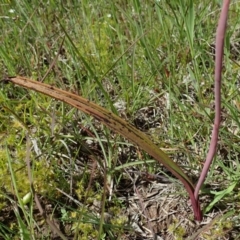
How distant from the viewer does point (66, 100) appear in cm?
81

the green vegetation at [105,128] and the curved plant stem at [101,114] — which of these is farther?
the green vegetation at [105,128]

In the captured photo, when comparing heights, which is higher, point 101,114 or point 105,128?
point 101,114

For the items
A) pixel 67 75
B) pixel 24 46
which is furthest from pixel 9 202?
pixel 24 46

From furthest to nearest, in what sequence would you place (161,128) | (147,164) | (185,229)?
(161,128)
(147,164)
(185,229)

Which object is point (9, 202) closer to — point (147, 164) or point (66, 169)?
point (66, 169)

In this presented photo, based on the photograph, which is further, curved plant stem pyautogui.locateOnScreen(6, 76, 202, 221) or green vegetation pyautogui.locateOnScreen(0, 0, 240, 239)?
green vegetation pyautogui.locateOnScreen(0, 0, 240, 239)

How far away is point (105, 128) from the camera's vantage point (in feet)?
4.10

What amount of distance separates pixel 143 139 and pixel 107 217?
1.20 ft

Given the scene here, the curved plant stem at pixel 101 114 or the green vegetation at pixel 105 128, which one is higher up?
the curved plant stem at pixel 101 114

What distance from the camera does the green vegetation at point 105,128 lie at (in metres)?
1.15

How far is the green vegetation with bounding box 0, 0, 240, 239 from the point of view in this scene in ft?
3.76

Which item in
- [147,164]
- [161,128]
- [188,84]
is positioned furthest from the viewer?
[188,84]

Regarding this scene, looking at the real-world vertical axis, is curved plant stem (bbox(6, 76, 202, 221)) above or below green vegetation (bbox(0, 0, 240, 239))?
above

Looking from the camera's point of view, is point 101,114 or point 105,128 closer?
point 101,114
